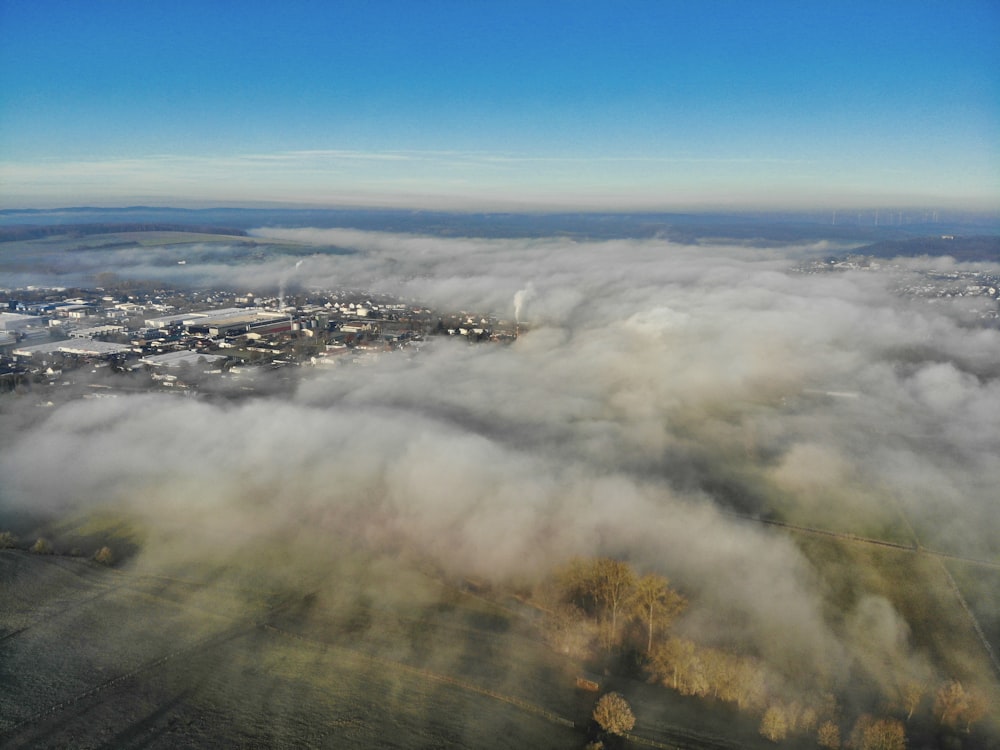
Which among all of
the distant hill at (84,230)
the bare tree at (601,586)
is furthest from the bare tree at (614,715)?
the distant hill at (84,230)

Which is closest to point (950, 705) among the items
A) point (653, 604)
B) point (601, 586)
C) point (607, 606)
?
point (653, 604)

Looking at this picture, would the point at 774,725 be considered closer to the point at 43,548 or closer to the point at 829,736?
the point at 829,736

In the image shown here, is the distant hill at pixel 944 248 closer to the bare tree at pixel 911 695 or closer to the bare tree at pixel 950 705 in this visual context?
the bare tree at pixel 911 695

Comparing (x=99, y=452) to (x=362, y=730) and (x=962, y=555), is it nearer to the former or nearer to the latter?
(x=362, y=730)

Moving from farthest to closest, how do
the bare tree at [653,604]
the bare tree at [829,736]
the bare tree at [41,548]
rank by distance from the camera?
the bare tree at [41,548], the bare tree at [653,604], the bare tree at [829,736]

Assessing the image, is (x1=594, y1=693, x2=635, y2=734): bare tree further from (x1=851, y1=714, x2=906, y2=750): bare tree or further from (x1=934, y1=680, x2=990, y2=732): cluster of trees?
(x1=934, y1=680, x2=990, y2=732): cluster of trees

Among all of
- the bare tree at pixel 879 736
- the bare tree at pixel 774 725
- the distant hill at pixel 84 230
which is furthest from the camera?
the distant hill at pixel 84 230
